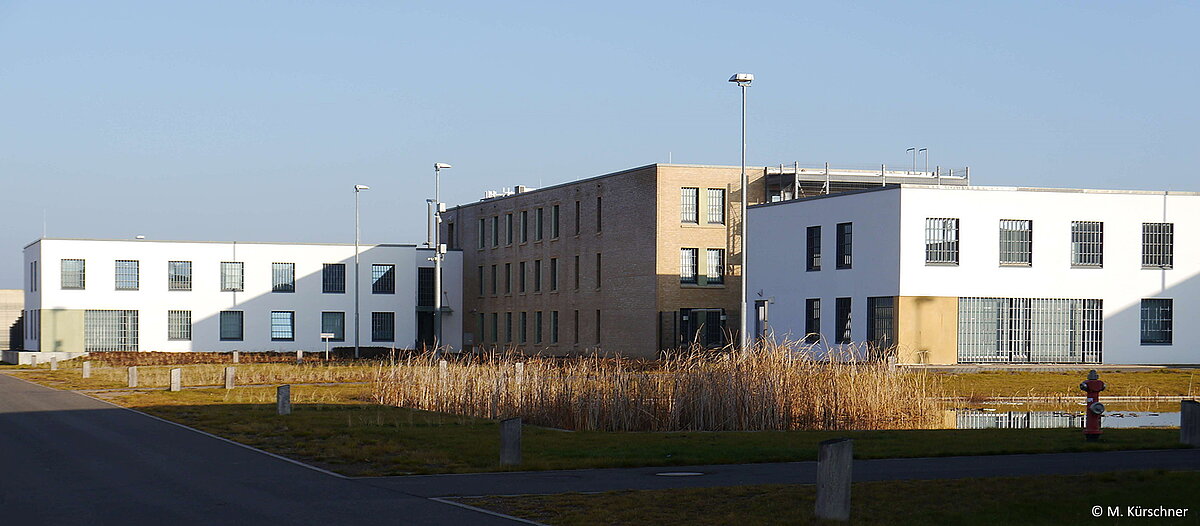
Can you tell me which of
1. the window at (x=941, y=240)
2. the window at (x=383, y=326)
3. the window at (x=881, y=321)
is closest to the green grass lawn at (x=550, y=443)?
the window at (x=881, y=321)

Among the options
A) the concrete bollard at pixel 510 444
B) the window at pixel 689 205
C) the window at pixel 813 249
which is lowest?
the concrete bollard at pixel 510 444

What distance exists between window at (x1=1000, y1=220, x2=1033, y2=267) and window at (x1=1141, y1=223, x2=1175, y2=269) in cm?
458

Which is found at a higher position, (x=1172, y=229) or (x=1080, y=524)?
(x=1172, y=229)

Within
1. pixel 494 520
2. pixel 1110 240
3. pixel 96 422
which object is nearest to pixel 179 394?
pixel 96 422

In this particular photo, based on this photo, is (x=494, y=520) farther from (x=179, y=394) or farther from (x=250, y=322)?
(x=250, y=322)

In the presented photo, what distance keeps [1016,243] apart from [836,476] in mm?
39453

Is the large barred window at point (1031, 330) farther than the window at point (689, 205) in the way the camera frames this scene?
No

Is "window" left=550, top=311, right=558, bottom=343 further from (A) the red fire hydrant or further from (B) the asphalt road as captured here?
(A) the red fire hydrant

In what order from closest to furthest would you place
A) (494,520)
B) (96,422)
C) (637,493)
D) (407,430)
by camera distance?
(494,520) → (637,493) → (407,430) → (96,422)

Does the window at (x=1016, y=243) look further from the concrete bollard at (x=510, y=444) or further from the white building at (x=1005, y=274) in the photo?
the concrete bollard at (x=510, y=444)

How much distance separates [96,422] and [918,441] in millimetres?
15818

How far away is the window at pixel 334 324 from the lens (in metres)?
77.6

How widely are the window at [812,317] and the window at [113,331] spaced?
39.3m

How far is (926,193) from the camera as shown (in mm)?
48594
